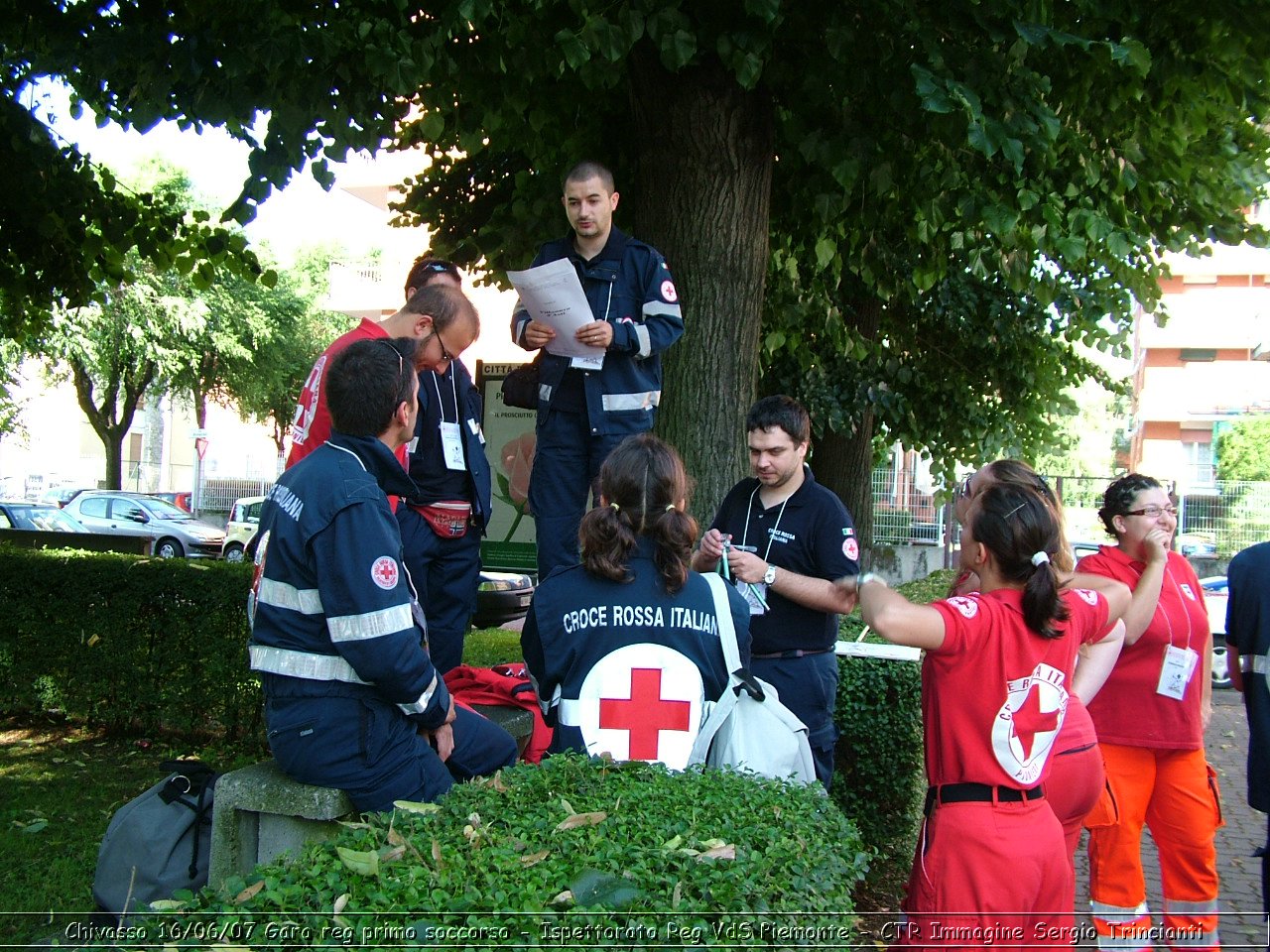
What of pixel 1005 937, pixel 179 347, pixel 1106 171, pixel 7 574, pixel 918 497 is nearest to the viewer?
pixel 1005 937

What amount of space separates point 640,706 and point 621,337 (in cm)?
190

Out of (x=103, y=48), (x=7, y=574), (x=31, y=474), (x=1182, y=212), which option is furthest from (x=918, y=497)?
(x=31, y=474)

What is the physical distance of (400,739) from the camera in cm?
348

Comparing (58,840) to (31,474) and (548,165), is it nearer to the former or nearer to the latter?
(548,165)

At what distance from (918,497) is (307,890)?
22.2 m

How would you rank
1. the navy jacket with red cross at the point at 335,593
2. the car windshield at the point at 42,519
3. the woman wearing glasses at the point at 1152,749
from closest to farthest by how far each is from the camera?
1. the navy jacket with red cross at the point at 335,593
2. the woman wearing glasses at the point at 1152,749
3. the car windshield at the point at 42,519

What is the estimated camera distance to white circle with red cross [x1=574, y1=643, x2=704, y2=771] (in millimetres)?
3346

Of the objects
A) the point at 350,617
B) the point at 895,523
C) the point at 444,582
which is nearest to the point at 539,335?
the point at 444,582

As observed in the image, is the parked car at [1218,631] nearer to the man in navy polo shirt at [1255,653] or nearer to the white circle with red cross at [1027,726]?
the man in navy polo shirt at [1255,653]

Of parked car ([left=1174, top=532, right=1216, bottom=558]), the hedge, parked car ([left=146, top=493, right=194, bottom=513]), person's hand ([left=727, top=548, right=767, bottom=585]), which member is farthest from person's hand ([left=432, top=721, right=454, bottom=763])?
parked car ([left=146, top=493, right=194, bottom=513])

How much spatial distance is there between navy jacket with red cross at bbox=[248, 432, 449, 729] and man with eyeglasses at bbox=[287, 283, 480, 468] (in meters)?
0.95

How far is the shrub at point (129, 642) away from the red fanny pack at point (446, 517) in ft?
12.4

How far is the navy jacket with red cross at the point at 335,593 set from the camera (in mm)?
3250

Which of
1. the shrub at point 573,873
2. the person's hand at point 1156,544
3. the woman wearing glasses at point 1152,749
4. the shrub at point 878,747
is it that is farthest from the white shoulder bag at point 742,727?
the shrub at point 878,747
